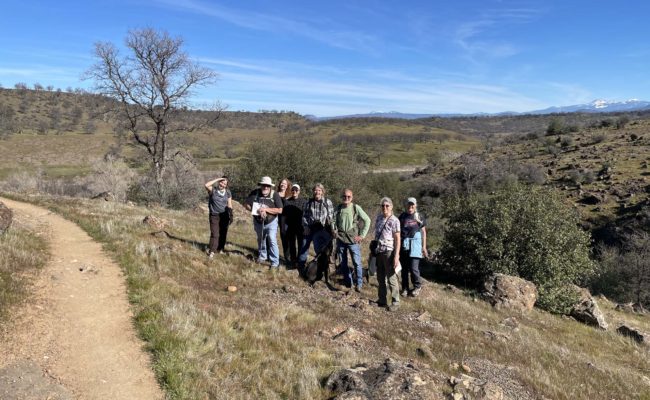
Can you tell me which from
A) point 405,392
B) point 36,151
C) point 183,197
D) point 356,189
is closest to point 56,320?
point 405,392

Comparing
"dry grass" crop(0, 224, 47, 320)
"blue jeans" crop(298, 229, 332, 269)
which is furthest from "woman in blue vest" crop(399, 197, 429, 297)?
"dry grass" crop(0, 224, 47, 320)

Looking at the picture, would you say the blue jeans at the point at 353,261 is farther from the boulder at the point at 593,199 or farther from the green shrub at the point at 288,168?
the boulder at the point at 593,199

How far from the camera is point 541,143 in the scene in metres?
79.5

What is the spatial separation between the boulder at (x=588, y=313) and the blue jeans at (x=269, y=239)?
35.2ft

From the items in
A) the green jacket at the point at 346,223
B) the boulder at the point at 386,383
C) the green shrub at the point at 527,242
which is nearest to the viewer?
the boulder at the point at 386,383

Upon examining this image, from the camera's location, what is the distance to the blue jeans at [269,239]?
10.1 meters

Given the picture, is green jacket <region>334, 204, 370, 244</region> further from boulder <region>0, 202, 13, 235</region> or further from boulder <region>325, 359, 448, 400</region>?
boulder <region>0, 202, 13, 235</region>

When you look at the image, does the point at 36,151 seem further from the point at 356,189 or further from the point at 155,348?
the point at 155,348

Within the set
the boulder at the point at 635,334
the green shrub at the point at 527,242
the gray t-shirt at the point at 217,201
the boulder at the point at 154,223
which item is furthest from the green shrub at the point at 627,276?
the boulder at the point at 154,223

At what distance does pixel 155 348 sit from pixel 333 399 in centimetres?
237

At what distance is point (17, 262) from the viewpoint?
8.03 metres

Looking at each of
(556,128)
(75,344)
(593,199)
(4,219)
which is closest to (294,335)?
(75,344)

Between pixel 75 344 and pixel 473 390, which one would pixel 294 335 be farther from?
pixel 75 344

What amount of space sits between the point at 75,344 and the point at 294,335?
301cm
